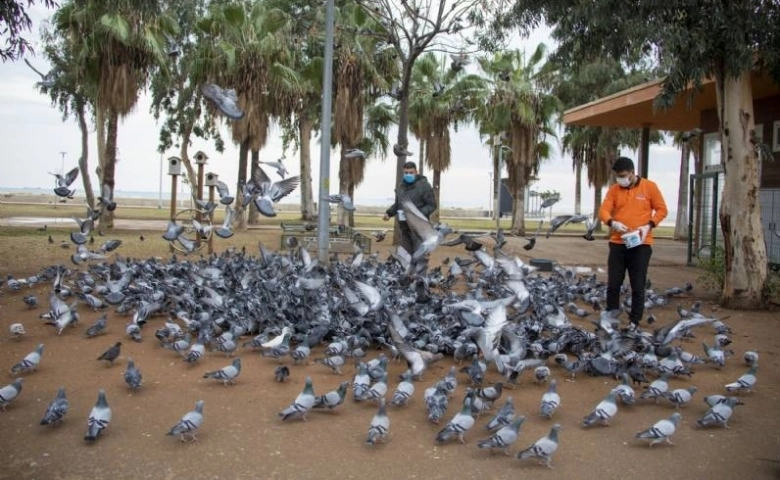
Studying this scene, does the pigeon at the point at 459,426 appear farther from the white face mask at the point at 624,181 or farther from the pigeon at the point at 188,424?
the white face mask at the point at 624,181

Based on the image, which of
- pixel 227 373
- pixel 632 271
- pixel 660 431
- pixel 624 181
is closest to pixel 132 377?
pixel 227 373

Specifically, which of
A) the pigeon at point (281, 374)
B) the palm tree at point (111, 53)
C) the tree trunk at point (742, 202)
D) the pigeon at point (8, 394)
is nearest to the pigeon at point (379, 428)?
the pigeon at point (281, 374)

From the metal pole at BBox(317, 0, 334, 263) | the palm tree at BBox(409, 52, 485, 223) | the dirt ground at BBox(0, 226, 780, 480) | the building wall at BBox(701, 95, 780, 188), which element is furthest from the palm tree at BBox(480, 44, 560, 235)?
the dirt ground at BBox(0, 226, 780, 480)

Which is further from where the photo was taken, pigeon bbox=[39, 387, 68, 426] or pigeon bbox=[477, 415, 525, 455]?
pigeon bbox=[39, 387, 68, 426]

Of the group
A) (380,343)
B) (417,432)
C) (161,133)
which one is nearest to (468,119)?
(161,133)

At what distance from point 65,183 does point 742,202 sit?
10.3 m

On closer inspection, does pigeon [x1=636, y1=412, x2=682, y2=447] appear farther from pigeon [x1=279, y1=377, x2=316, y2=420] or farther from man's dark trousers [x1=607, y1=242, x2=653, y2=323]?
man's dark trousers [x1=607, y1=242, x2=653, y2=323]

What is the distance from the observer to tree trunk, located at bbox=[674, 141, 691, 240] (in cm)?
2929

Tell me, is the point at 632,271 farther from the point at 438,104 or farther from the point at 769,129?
the point at 438,104

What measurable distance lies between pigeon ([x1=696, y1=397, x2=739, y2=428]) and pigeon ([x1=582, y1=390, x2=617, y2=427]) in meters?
0.60

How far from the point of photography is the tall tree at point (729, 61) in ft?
27.1

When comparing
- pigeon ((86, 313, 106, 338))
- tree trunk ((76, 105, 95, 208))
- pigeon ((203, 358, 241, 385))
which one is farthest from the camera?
tree trunk ((76, 105, 95, 208))

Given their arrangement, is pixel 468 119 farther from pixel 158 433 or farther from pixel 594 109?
pixel 158 433

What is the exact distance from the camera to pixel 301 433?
4.26 metres
